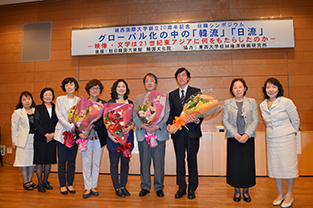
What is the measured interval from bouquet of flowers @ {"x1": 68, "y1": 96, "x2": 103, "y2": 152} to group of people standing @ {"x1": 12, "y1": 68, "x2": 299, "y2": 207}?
0.12 metres

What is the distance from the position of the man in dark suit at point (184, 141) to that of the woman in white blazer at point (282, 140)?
88 centimetres

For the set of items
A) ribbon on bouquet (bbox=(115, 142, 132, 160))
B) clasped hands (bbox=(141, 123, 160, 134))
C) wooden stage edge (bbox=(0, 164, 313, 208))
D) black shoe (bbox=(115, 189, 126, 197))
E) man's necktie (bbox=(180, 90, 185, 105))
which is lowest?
wooden stage edge (bbox=(0, 164, 313, 208))

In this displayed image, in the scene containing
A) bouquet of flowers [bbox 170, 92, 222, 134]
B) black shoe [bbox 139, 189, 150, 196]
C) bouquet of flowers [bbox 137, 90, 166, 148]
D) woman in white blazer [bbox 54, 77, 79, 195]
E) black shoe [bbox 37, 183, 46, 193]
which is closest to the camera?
bouquet of flowers [bbox 170, 92, 222, 134]

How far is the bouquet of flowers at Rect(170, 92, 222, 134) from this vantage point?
2.43 m

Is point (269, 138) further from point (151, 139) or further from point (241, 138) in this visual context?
point (151, 139)

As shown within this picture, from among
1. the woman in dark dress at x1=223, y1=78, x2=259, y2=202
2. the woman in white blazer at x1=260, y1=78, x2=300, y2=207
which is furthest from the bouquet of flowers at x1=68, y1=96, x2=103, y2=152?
the woman in white blazer at x1=260, y1=78, x2=300, y2=207

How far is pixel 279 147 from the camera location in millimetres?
2469

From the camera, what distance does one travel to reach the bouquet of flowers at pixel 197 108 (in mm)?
2432

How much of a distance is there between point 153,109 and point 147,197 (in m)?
1.19

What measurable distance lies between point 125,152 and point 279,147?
1906 mm

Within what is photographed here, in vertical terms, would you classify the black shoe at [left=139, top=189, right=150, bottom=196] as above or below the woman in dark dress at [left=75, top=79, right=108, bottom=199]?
below

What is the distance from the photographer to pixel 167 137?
2.81 meters

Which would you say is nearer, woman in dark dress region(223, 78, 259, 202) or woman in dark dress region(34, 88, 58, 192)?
woman in dark dress region(223, 78, 259, 202)

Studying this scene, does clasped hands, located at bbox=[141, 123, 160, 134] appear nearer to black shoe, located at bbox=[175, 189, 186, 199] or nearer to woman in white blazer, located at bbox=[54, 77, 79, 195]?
black shoe, located at bbox=[175, 189, 186, 199]
